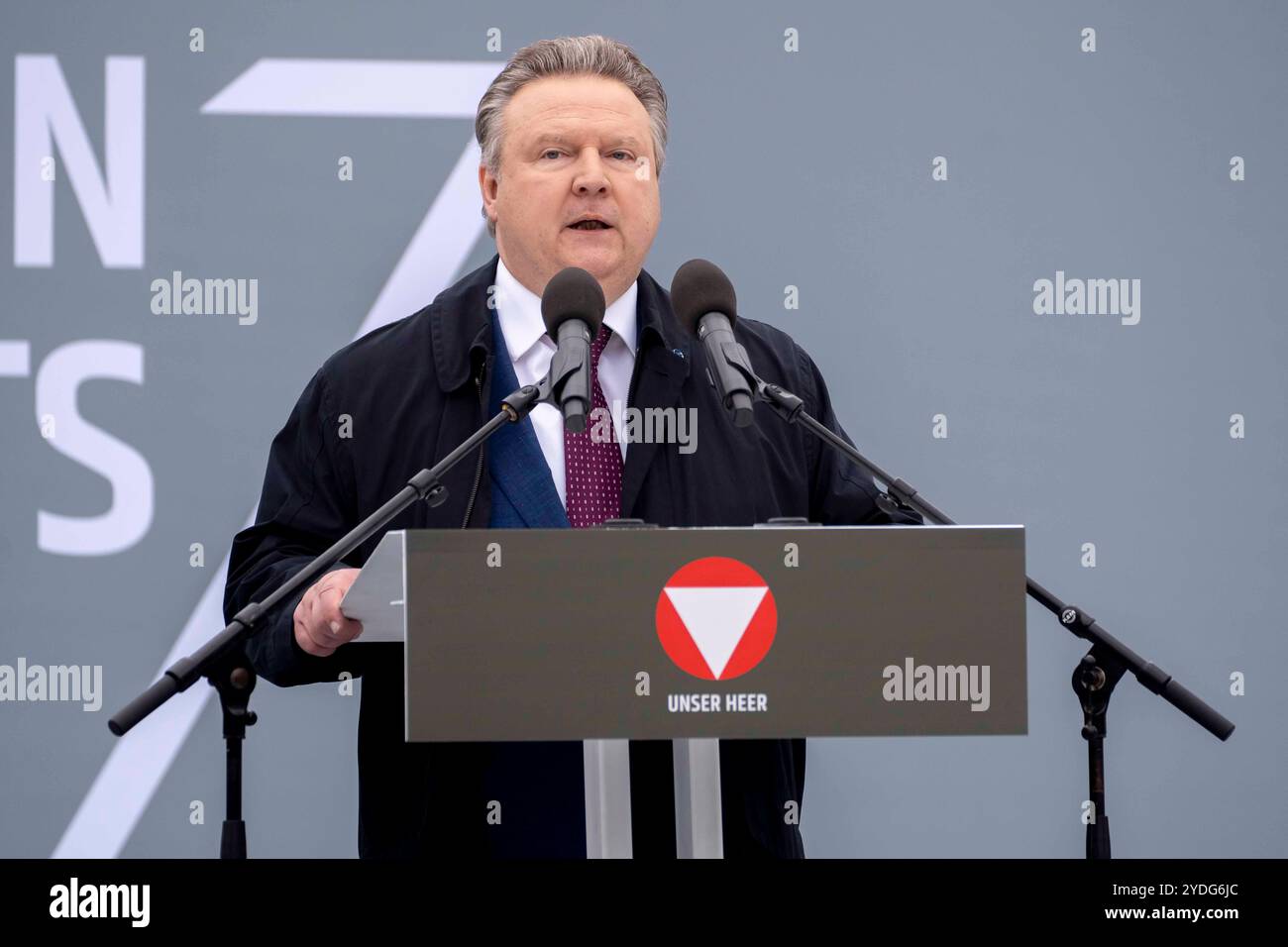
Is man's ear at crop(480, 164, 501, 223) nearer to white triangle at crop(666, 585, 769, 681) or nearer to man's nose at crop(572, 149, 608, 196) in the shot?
man's nose at crop(572, 149, 608, 196)

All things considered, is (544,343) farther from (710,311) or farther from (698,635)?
(698,635)

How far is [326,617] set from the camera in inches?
63.2

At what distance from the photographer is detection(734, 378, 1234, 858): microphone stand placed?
163cm

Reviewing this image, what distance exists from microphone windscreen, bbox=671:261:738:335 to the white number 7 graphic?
4.82ft

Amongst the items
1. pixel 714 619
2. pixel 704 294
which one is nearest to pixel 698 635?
pixel 714 619

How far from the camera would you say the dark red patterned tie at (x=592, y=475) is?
2.08 m

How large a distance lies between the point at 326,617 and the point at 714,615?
0.45 m

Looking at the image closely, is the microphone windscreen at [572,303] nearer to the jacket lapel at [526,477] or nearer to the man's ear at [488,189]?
the jacket lapel at [526,477]

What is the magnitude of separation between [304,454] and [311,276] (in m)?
0.99

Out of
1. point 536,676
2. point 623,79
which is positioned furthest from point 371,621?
point 623,79

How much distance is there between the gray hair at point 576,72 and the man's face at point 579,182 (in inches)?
0.8

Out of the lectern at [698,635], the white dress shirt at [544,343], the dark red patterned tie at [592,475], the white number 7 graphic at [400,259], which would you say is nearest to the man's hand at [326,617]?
the lectern at [698,635]
